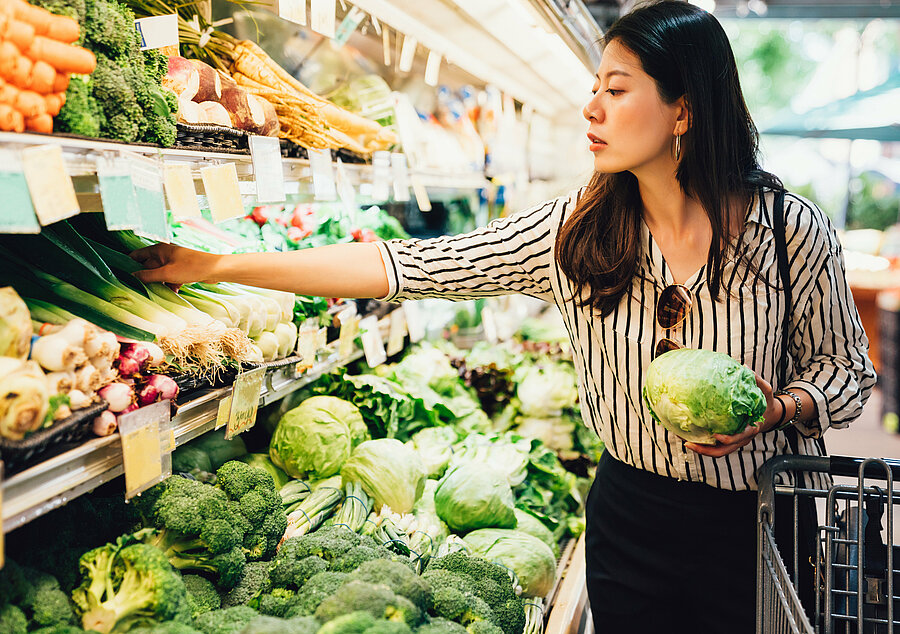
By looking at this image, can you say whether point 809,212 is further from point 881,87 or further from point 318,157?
point 881,87

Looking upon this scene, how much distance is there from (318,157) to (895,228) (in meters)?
10.7

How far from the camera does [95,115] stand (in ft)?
3.97

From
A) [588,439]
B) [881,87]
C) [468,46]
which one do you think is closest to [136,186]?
[468,46]

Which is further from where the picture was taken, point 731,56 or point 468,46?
point 468,46

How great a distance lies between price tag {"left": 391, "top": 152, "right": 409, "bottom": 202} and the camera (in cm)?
277

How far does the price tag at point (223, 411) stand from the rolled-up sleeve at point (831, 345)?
132cm

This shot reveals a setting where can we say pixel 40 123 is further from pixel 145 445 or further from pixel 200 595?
pixel 200 595

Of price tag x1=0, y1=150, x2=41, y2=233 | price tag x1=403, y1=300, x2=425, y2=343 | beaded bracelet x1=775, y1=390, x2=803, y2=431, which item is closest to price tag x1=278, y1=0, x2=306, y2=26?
price tag x1=0, y1=150, x2=41, y2=233

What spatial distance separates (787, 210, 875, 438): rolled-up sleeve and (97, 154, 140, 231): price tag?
1442 mm

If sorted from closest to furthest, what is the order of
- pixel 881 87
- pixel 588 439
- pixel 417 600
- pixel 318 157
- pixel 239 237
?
pixel 417 600
pixel 318 157
pixel 239 237
pixel 588 439
pixel 881 87

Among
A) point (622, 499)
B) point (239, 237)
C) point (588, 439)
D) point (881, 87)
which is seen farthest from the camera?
point (881, 87)

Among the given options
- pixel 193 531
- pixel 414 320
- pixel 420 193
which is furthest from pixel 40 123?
pixel 414 320

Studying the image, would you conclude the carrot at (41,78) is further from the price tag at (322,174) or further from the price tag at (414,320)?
the price tag at (414,320)

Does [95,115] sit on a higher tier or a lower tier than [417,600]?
higher
